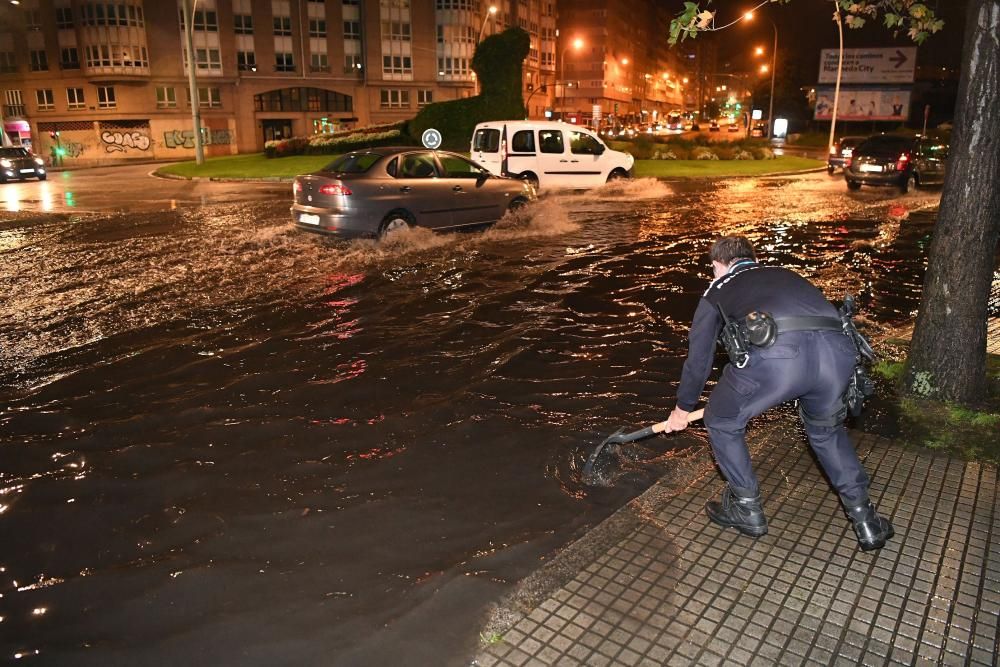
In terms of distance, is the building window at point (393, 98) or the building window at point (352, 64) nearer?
the building window at point (352, 64)

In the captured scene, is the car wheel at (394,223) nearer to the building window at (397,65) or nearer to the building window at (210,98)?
the building window at (210,98)

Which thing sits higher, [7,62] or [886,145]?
[7,62]

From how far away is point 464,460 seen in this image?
4656 millimetres

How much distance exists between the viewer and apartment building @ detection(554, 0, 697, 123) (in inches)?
4437

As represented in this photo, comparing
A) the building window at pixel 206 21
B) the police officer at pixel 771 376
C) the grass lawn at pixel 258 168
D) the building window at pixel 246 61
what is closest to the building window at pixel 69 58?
the building window at pixel 206 21

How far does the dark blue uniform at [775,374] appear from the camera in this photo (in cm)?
325

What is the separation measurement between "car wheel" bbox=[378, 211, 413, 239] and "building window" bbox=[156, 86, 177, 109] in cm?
5300

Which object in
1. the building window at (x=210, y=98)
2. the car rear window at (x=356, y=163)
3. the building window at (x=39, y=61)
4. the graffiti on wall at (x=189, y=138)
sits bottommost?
the car rear window at (x=356, y=163)

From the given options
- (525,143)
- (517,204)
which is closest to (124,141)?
(525,143)

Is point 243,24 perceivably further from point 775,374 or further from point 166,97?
point 775,374

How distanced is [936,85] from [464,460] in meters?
75.0

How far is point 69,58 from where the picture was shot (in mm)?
55094

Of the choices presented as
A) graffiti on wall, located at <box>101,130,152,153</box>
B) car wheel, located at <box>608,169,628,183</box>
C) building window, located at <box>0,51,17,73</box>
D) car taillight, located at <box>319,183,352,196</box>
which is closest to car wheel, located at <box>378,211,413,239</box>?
car taillight, located at <box>319,183,352,196</box>

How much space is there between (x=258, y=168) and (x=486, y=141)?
1525cm
